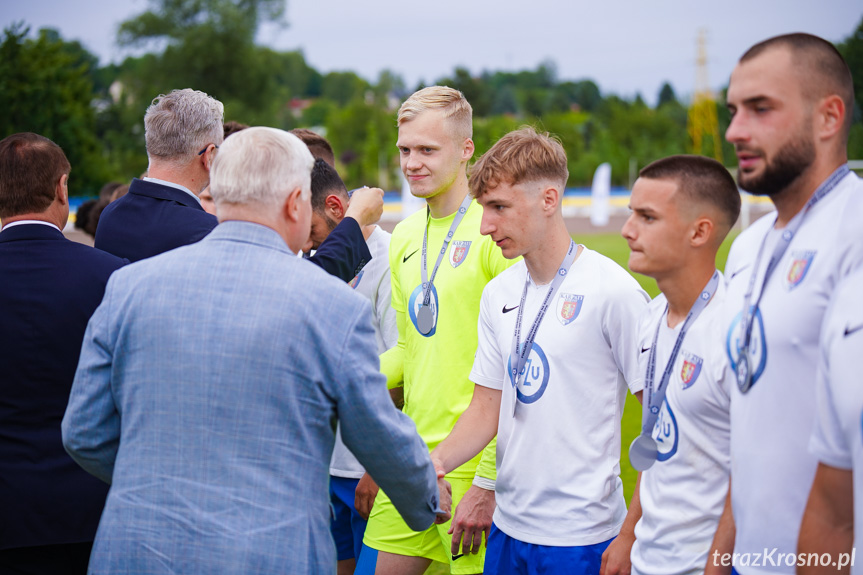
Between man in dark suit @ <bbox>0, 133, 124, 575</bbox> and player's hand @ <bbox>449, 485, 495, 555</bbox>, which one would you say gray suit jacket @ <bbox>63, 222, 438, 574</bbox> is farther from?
player's hand @ <bbox>449, 485, 495, 555</bbox>

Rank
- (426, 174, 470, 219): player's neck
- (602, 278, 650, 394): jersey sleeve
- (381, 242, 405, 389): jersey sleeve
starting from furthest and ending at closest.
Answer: (381, 242, 405, 389): jersey sleeve < (426, 174, 470, 219): player's neck < (602, 278, 650, 394): jersey sleeve

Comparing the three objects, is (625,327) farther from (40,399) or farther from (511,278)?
(40,399)

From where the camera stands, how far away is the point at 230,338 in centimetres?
227

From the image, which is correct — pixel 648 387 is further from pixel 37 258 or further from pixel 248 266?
pixel 37 258

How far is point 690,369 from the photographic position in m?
2.74

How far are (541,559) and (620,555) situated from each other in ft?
1.35

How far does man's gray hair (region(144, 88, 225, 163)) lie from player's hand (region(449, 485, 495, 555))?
2147mm

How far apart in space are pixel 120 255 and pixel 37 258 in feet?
1.75

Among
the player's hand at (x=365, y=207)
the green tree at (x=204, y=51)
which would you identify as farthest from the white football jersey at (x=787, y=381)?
the green tree at (x=204, y=51)

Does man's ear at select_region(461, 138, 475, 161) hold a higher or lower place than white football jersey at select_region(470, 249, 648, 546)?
higher

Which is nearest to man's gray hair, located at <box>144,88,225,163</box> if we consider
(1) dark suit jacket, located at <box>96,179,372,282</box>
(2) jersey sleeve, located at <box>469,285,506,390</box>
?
(1) dark suit jacket, located at <box>96,179,372,282</box>

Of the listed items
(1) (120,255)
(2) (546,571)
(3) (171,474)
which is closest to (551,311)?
(2) (546,571)

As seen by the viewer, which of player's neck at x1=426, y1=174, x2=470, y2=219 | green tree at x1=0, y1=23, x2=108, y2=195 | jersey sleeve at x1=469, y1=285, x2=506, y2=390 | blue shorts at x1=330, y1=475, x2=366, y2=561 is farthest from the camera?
green tree at x1=0, y1=23, x2=108, y2=195

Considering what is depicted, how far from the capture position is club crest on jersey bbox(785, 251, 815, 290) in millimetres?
2252
